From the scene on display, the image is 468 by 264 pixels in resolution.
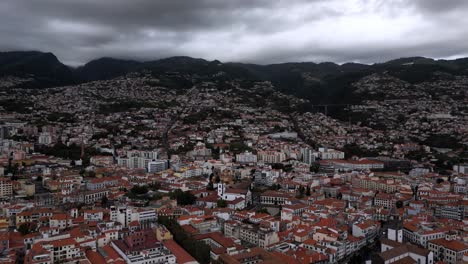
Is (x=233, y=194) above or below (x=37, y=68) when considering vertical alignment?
below

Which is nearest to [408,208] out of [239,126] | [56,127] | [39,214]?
[39,214]

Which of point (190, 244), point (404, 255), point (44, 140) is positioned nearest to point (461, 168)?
point (404, 255)

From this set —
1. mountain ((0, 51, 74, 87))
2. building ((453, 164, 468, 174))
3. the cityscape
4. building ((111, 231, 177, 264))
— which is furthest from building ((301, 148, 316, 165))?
mountain ((0, 51, 74, 87))

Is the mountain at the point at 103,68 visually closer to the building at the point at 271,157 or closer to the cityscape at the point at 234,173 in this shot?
the cityscape at the point at 234,173

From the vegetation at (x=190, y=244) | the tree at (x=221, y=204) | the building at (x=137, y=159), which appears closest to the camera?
the vegetation at (x=190, y=244)

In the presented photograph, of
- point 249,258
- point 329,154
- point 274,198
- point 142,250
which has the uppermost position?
point 142,250

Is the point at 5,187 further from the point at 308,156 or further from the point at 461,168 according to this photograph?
the point at 461,168

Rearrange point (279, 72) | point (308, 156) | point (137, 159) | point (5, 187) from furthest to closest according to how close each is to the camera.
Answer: point (279, 72) → point (308, 156) → point (137, 159) → point (5, 187)

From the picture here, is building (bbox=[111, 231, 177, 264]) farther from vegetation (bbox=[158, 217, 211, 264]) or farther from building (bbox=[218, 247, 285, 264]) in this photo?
building (bbox=[218, 247, 285, 264])

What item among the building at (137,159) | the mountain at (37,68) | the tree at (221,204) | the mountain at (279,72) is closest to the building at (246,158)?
the building at (137,159)
